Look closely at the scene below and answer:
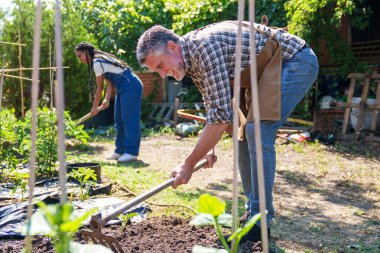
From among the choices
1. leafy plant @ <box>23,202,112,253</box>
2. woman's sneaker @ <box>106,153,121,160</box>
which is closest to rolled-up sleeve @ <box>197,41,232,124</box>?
leafy plant @ <box>23,202,112,253</box>

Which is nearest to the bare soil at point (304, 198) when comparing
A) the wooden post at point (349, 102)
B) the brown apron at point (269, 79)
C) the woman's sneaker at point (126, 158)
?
the woman's sneaker at point (126, 158)

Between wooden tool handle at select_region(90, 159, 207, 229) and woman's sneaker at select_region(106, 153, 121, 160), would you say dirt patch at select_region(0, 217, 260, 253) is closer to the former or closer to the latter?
wooden tool handle at select_region(90, 159, 207, 229)

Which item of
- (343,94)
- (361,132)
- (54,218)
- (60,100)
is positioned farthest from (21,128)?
(343,94)

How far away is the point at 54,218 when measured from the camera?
3.41ft

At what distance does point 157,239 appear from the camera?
9.73ft

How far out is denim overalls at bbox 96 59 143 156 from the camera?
240 inches

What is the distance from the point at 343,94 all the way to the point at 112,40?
5.43 m

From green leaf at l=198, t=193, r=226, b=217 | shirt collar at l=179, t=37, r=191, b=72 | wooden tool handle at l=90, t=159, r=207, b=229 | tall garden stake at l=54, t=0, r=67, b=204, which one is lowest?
wooden tool handle at l=90, t=159, r=207, b=229

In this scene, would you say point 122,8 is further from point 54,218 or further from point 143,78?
point 54,218

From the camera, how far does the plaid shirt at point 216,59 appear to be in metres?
2.62

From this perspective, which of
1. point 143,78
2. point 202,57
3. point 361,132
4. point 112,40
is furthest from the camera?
point 143,78

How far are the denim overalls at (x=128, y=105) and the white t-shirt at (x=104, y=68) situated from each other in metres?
0.06

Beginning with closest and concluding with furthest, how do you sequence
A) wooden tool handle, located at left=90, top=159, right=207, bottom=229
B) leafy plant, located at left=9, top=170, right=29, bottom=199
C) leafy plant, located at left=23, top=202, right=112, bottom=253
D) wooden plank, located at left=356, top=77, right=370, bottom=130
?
leafy plant, located at left=23, top=202, right=112, bottom=253 < wooden tool handle, located at left=90, top=159, right=207, bottom=229 < leafy plant, located at left=9, top=170, right=29, bottom=199 < wooden plank, located at left=356, top=77, right=370, bottom=130

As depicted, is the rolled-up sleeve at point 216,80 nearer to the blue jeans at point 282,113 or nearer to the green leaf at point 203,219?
the blue jeans at point 282,113
